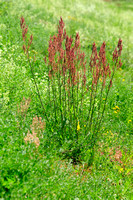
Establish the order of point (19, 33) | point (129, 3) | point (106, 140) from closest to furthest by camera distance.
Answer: point (106, 140)
point (19, 33)
point (129, 3)

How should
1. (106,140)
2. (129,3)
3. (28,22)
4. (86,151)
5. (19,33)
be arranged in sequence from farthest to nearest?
(129,3), (28,22), (19,33), (106,140), (86,151)

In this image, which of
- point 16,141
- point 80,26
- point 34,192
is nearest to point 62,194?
point 34,192

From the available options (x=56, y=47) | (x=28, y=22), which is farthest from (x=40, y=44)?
(x=56, y=47)

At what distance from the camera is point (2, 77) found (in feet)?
13.5

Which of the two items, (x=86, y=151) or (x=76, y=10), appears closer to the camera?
(x=86, y=151)

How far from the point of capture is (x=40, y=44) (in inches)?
263

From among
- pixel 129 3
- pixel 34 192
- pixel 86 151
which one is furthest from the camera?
pixel 129 3

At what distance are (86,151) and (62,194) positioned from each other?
3.91ft

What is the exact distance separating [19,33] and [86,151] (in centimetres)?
435

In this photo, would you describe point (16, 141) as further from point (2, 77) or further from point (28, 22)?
point (28, 22)

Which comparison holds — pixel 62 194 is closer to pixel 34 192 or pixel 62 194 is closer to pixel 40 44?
pixel 34 192

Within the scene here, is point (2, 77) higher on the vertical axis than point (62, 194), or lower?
higher

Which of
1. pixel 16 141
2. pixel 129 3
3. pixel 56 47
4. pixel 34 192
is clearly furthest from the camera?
pixel 129 3

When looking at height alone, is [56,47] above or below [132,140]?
above
